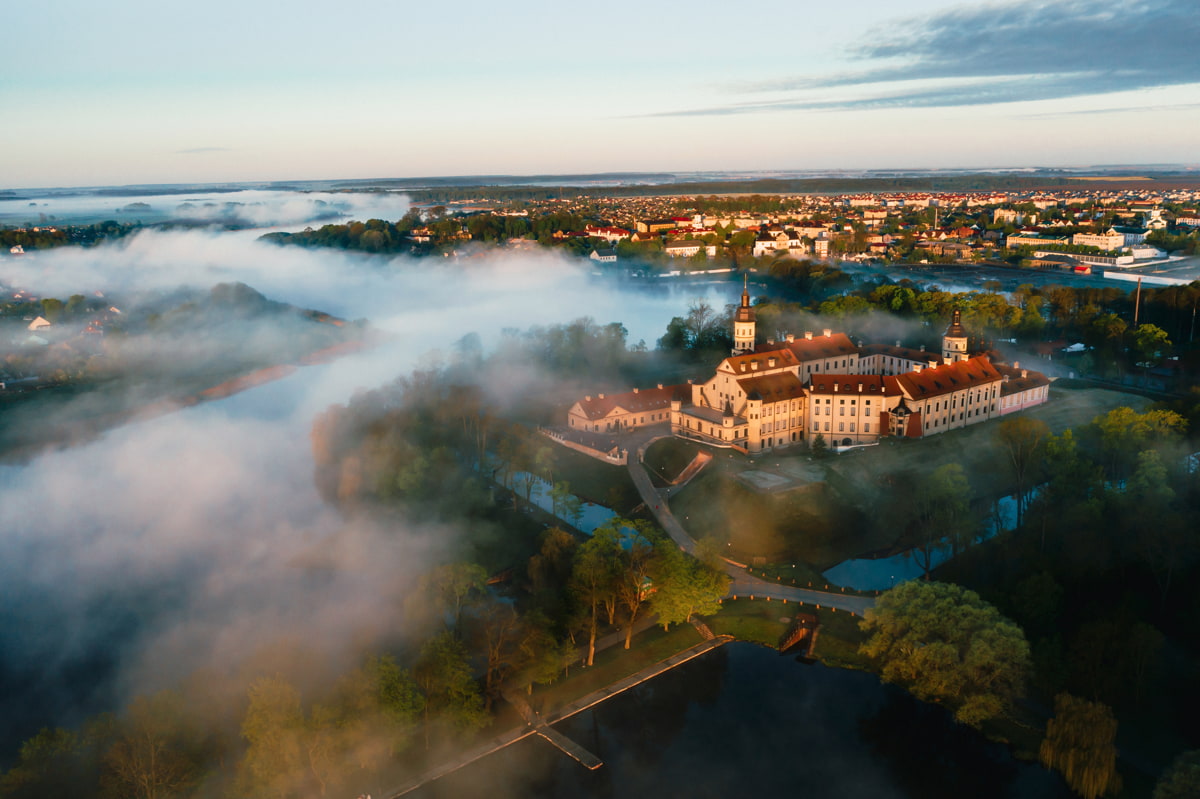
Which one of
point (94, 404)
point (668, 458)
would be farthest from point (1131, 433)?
point (94, 404)

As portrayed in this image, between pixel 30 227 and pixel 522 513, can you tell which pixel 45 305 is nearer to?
pixel 30 227

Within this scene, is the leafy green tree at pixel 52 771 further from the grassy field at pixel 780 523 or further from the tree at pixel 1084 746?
the tree at pixel 1084 746

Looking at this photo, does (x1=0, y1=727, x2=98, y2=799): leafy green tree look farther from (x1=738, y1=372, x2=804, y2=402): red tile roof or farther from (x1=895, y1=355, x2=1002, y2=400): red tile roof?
(x1=895, y1=355, x2=1002, y2=400): red tile roof

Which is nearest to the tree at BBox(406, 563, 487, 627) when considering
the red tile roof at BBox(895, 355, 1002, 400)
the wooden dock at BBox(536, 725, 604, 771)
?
the wooden dock at BBox(536, 725, 604, 771)

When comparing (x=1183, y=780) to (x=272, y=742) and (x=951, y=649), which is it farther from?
(x=272, y=742)

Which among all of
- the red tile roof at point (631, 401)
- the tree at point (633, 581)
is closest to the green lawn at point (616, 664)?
the tree at point (633, 581)

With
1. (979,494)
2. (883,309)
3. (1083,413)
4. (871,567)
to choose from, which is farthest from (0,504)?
(883,309)

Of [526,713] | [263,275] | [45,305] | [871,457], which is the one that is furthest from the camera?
[263,275]
